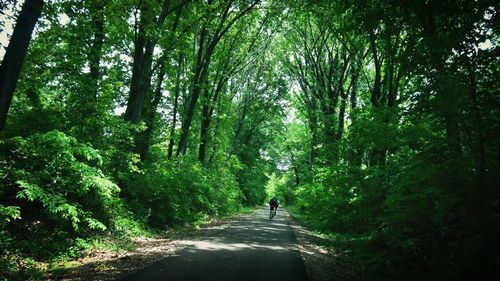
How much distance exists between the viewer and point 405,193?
7805mm

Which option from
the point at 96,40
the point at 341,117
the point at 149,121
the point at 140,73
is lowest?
the point at 149,121

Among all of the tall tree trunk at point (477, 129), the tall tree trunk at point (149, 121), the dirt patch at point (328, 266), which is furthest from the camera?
the tall tree trunk at point (149, 121)

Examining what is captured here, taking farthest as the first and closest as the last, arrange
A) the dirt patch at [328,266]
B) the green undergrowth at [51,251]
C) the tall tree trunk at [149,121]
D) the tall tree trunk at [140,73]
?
the tall tree trunk at [149,121] < the tall tree trunk at [140,73] < the dirt patch at [328,266] < the green undergrowth at [51,251]

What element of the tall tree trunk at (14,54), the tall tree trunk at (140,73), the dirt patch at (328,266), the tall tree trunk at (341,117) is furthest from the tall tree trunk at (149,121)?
the tall tree trunk at (341,117)

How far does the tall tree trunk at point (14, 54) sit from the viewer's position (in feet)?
23.6

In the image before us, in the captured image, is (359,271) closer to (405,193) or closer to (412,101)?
(405,193)

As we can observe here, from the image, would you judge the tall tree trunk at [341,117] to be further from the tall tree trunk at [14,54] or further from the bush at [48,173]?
the tall tree trunk at [14,54]

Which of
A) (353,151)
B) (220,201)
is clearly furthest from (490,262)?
(220,201)

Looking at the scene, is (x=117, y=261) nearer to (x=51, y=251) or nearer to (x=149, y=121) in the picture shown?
(x=51, y=251)

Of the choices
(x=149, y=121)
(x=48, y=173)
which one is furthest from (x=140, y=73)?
(x=48, y=173)

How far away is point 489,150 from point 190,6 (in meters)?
16.3

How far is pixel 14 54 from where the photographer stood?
7258mm

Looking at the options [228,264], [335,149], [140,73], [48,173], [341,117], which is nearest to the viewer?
[48,173]

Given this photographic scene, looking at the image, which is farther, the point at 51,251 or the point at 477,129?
the point at 51,251
